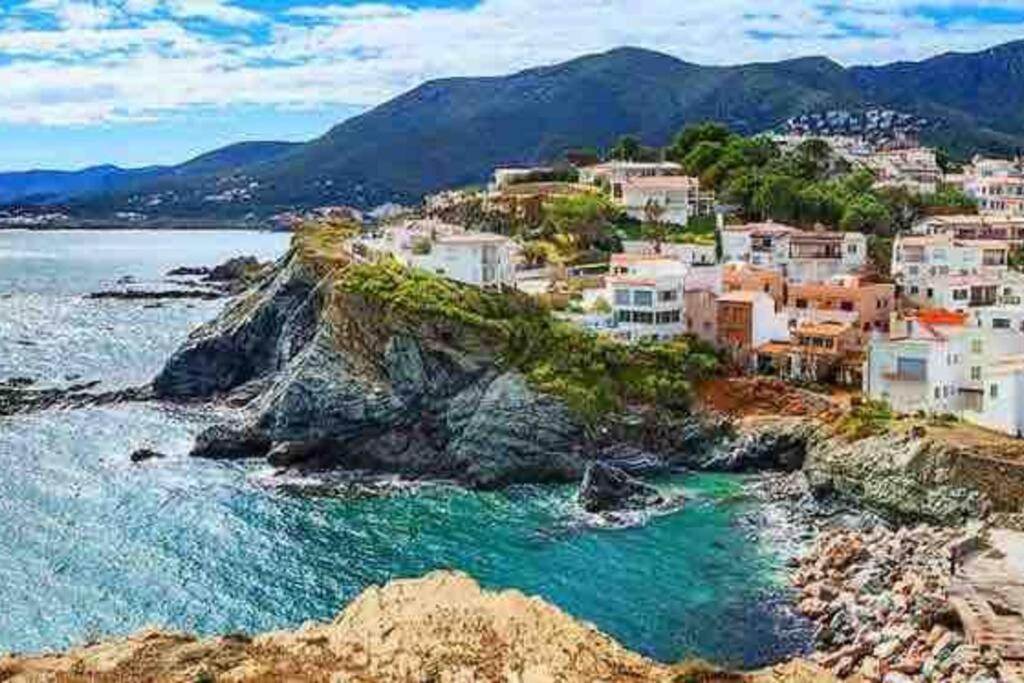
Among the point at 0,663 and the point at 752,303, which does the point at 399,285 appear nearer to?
the point at 752,303

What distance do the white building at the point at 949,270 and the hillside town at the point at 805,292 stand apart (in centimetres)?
9

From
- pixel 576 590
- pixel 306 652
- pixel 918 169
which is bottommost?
pixel 576 590

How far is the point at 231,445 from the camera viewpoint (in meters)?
60.9

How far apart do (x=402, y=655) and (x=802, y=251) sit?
5625cm

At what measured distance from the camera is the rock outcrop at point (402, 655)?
23922mm

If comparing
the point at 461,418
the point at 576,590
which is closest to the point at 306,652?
the point at 576,590

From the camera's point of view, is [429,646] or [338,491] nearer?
[429,646]

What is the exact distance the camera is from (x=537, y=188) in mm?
102500

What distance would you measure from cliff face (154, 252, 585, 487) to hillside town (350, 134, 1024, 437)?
8.52 m

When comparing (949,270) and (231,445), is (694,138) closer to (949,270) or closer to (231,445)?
(949,270)

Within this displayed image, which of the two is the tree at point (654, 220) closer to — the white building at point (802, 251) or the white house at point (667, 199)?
the white house at point (667, 199)

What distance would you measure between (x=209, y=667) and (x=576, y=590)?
19.2 metres

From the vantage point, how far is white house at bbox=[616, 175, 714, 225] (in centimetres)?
9212

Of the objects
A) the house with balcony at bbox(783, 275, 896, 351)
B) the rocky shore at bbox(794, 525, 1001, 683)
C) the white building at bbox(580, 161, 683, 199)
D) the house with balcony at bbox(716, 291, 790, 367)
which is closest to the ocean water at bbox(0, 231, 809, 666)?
the rocky shore at bbox(794, 525, 1001, 683)
